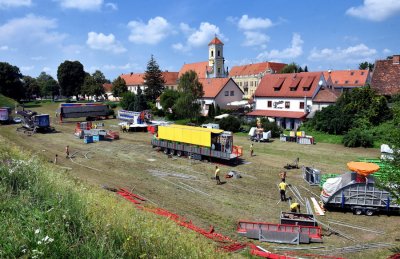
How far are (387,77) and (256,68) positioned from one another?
2449 inches

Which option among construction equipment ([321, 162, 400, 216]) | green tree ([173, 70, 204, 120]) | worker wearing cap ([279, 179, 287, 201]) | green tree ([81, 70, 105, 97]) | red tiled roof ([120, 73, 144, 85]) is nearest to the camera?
construction equipment ([321, 162, 400, 216])

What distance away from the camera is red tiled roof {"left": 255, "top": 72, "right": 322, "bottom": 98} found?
45625 mm

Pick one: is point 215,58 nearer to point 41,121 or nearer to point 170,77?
point 170,77

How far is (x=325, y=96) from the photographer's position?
44.0 metres

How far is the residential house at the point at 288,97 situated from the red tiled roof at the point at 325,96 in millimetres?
541

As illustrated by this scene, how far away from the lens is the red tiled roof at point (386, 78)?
39.8m

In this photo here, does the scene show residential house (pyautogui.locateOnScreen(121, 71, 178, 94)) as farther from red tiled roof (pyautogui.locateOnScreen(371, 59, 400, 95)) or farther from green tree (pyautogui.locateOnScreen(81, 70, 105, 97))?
red tiled roof (pyautogui.locateOnScreen(371, 59, 400, 95))

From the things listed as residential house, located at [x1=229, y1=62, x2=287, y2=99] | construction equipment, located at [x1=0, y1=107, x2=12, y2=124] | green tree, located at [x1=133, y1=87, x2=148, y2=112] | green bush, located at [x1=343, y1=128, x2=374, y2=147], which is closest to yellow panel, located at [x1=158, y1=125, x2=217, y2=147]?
green bush, located at [x1=343, y1=128, x2=374, y2=147]

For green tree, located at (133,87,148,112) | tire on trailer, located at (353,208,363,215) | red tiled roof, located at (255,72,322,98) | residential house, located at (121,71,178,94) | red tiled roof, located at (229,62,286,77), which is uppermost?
red tiled roof, located at (229,62,286,77)

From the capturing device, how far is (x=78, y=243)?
612 centimetres

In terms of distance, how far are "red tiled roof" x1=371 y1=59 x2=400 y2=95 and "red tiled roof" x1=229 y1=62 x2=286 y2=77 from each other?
56.2 meters

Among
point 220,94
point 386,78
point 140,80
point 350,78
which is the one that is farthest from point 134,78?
point 386,78

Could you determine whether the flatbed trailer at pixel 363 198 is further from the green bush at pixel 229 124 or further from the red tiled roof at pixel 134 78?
the red tiled roof at pixel 134 78

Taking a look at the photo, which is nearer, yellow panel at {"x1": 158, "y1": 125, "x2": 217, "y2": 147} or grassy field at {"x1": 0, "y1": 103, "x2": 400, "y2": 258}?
grassy field at {"x1": 0, "y1": 103, "x2": 400, "y2": 258}
